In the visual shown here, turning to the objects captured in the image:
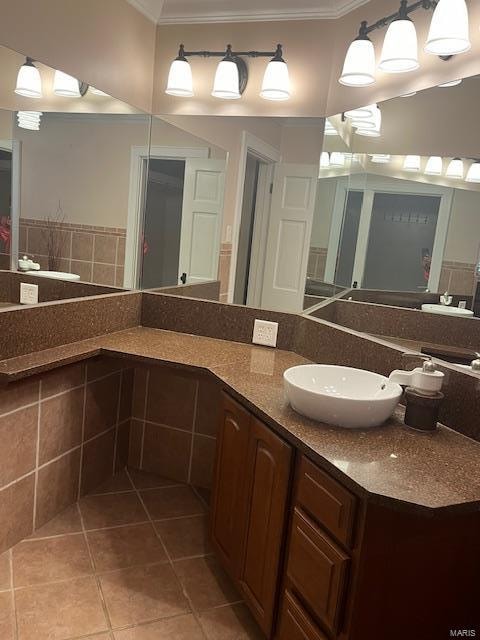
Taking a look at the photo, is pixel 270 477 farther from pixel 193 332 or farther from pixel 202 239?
pixel 202 239

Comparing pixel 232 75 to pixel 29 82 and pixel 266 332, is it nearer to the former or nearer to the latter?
pixel 29 82

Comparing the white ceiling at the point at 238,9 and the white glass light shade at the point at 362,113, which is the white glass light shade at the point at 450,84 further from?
the white ceiling at the point at 238,9

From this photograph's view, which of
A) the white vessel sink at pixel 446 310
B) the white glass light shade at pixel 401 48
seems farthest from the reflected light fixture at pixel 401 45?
the white vessel sink at pixel 446 310

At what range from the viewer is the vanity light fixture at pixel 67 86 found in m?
2.04

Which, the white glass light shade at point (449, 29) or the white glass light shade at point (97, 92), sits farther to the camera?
the white glass light shade at point (97, 92)

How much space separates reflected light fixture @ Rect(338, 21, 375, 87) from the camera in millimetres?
2062

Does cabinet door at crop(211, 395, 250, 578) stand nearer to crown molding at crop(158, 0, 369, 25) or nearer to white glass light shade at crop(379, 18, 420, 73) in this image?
white glass light shade at crop(379, 18, 420, 73)

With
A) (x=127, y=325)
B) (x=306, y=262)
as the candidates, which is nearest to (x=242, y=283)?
(x=306, y=262)

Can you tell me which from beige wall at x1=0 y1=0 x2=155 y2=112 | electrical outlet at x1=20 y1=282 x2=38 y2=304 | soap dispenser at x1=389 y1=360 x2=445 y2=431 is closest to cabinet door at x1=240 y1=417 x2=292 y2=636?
soap dispenser at x1=389 y1=360 x2=445 y2=431

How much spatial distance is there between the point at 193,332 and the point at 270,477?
3.73 ft

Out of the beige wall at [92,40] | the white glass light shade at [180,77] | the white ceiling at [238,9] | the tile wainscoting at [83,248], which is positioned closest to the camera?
the beige wall at [92,40]

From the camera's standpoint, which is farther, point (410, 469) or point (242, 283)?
point (242, 283)

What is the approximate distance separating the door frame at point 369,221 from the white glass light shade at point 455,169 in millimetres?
41

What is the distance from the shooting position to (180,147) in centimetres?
267
